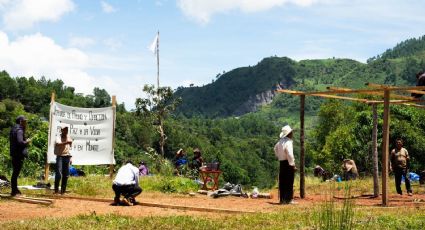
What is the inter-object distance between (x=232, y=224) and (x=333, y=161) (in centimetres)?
4130

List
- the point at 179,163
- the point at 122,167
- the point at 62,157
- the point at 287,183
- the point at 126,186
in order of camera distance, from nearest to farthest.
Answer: the point at 126,186, the point at 122,167, the point at 287,183, the point at 62,157, the point at 179,163

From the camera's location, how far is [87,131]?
17.5 m

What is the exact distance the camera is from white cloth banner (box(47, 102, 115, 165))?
1695 centimetres

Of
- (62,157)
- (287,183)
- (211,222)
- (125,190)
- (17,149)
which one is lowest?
(211,222)

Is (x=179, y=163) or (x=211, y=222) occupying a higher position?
(x=179, y=163)

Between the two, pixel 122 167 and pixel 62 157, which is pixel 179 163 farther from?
pixel 122 167

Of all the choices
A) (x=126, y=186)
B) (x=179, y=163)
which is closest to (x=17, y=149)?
(x=126, y=186)

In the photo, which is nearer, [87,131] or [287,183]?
[287,183]

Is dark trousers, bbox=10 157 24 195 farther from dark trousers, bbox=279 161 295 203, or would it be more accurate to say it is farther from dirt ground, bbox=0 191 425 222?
dark trousers, bbox=279 161 295 203

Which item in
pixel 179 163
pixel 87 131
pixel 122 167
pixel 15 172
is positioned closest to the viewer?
pixel 15 172

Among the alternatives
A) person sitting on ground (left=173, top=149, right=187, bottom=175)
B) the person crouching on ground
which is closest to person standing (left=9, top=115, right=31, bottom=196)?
the person crouching on ground

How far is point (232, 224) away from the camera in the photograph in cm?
877

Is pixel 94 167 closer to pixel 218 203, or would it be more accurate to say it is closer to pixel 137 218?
pixel 218 203

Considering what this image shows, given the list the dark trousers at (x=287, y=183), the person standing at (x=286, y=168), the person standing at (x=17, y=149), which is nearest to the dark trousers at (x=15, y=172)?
the person standing at (x=17, y=149)
